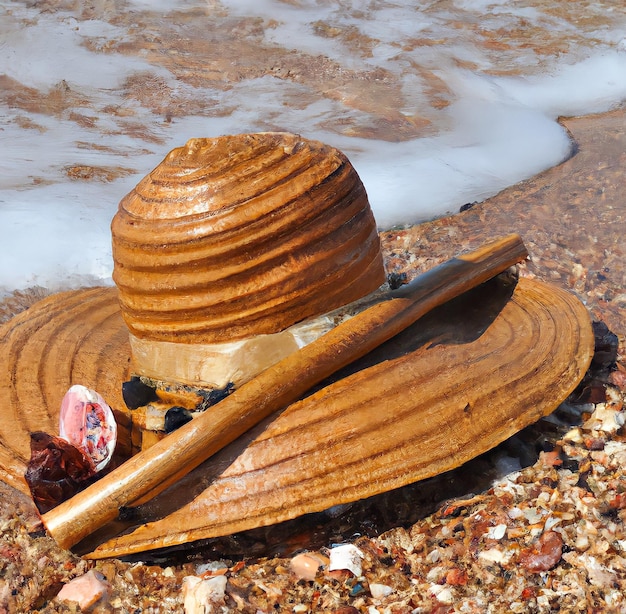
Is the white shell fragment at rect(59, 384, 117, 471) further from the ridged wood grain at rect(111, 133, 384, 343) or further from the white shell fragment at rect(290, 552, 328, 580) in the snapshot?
the white shell fragment at rect(290, 552, 328, 580)

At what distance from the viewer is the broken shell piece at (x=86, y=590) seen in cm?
179

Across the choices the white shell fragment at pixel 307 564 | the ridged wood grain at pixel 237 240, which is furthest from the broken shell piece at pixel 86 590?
the ridged wood grain at pixel 237 240

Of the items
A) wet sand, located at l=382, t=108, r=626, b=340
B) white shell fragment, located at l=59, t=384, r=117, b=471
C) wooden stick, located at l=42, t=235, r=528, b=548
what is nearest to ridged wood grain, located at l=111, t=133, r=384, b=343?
wooden stick, located at l=42, t=235, r=528, b=548

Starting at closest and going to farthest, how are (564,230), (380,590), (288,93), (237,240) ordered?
(380,590)
(237,240)
(564,230)
(288,93)

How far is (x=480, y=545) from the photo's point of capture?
178 centimetres

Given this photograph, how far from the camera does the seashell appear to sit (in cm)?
185

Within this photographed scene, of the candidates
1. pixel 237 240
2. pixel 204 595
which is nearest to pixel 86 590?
pixel 204 595

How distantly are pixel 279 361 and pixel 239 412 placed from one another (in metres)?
0.21

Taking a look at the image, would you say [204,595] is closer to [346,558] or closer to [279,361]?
[346,558]

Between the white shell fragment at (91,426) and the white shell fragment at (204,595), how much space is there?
14.5 inches

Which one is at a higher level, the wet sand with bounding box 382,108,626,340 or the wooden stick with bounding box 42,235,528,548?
the wooden stick with bounding box 42,235,528,548

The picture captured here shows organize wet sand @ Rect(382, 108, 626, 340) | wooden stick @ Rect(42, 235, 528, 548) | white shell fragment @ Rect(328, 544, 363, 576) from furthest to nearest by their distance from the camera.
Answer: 1. wet sand @ Rect(382, 108, 626, 340)
2. white shell fragment @ Rect(328, 544, 363, 576)
3. wooden stick @ Rect(42, 235, 528, 548)

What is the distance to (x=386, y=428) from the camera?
1.78 metres

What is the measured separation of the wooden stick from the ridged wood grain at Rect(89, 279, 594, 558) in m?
0.05
